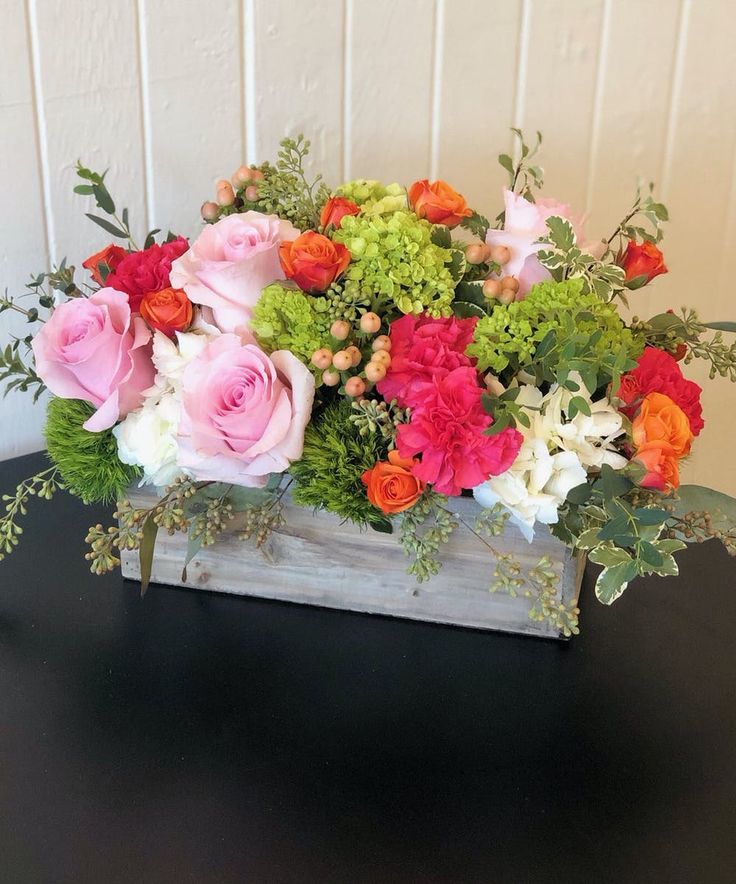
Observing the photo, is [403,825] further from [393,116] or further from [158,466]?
[393,116]

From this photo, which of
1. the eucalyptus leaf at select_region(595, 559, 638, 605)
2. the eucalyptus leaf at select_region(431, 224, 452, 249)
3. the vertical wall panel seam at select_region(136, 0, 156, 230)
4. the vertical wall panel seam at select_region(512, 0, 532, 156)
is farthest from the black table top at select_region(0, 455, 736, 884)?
the vertical wall panel seam at select_region(512, 0, 532, 156)

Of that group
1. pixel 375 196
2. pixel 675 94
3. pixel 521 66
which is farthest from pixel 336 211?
pixel 675 94

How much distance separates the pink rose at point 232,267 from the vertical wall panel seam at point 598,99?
0.62m

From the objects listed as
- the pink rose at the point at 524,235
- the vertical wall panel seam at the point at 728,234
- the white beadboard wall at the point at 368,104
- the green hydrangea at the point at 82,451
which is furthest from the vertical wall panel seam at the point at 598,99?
the green hydrangea at the point at 82,451

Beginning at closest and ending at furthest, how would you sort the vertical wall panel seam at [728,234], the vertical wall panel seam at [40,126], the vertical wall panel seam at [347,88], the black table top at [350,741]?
the black table top at [350,741] < the vertical wall panel seam at [40,126] < the vertical wall panel seam at [347,88] < the vertical wall panel seam at [728,234]

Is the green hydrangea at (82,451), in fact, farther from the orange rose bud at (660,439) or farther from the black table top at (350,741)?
the orange rose bud at (660,439)

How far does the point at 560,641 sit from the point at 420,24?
807 millimetres

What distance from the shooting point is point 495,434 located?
0.68 metres

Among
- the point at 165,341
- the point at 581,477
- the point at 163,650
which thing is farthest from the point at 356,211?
the point at 163,650

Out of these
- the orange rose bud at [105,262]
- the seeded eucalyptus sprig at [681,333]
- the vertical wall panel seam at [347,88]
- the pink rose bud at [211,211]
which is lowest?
the seeded eucalyptus sprig at [681,333]

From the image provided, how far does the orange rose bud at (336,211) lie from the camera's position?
0.81m

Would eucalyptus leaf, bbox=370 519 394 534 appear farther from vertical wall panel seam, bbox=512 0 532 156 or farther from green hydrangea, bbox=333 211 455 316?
vertical wall panel seam, bbox=512 0 532 156

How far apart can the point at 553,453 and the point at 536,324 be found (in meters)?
0.11

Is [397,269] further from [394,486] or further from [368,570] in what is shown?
[368,570]
